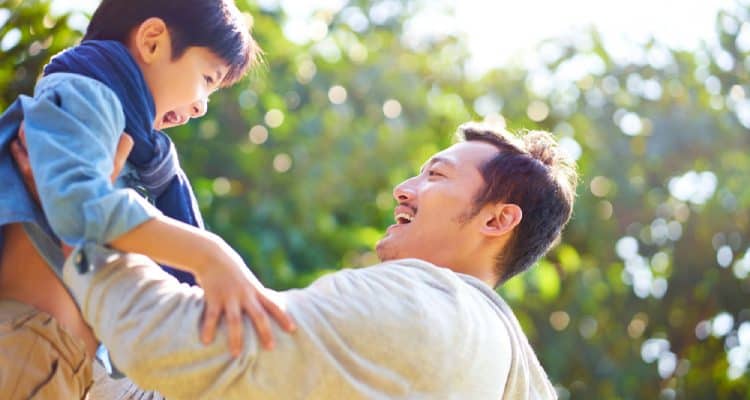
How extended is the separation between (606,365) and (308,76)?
2.70m

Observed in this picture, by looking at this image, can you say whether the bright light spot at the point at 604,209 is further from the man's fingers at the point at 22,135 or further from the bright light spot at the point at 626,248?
the man's fingers at the point at 22,135

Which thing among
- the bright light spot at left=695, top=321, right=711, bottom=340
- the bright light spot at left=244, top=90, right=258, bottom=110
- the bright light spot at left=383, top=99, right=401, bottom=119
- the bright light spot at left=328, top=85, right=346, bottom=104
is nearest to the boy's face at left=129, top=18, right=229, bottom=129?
the bright light spot at left=244, top=90, right=258, bottom=110

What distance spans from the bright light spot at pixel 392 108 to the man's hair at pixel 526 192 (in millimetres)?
4842

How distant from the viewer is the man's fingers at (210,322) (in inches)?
73.4

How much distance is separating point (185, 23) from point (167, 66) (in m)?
0.08

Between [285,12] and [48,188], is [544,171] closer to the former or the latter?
[48,188]

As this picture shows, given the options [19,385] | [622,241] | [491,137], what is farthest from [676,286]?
[19,385]

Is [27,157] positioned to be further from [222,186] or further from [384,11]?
[384,11]

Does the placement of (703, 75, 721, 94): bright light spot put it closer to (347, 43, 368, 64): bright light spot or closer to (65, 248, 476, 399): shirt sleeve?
(347, 43, 368, 64): bright light spot

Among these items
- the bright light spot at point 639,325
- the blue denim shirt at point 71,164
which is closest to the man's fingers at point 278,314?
the blue denim shirt at point 71,164

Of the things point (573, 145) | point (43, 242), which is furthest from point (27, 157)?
point (573, 145)

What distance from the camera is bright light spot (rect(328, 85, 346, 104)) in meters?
7.26

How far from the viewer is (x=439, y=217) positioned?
8.08ft

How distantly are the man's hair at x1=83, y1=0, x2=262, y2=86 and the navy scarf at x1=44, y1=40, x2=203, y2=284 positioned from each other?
0.22ft
